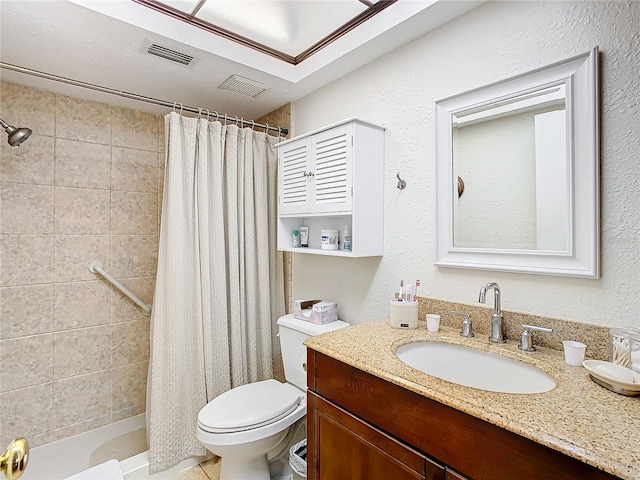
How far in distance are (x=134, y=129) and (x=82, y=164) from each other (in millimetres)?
405

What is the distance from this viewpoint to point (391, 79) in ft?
5.35

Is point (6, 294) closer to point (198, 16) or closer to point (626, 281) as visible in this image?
point (198, 16)

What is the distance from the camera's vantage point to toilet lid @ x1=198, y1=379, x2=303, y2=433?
1.48 meters

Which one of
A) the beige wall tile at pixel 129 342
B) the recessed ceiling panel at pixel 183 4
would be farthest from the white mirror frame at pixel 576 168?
the beige wall tile at pixel 129 342

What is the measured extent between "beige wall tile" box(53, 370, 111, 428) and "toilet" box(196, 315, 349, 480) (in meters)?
1.06

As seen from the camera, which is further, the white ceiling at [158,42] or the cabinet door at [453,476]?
the white ceiling at [158,42]

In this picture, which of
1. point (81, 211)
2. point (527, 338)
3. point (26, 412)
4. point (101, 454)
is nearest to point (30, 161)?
point (81, 211)

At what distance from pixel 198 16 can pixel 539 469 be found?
195cm

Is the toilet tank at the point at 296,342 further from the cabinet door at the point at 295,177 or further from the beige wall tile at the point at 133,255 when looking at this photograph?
the beige wall tile at the point at 133,255

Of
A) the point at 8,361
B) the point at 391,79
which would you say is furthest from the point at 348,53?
the point at 8,361

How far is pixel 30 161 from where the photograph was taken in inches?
77.8

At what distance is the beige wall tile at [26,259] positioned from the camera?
1.92m

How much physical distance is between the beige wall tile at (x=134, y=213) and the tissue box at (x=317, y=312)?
4.12ft

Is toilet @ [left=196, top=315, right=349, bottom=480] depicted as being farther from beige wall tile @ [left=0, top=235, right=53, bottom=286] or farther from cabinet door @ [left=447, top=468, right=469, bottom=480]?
beige wall tile @ [left=0, top=235, right=53, bottom=286]
